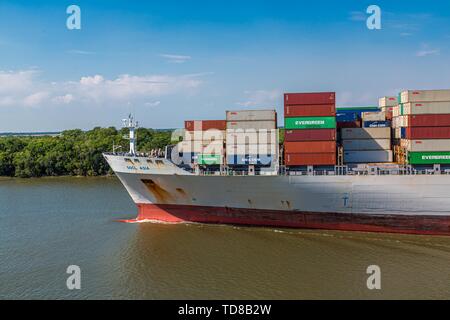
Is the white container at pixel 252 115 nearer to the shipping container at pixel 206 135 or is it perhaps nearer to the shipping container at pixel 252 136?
the shipping container at pixel 252 136

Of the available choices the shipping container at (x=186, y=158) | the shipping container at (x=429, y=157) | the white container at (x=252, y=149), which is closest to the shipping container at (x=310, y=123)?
the white container at (x=252, y=149)

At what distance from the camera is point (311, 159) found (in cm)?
2473

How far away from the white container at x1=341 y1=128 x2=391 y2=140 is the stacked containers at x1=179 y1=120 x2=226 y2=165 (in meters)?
8.21

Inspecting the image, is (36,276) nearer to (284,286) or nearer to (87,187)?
(284,286)

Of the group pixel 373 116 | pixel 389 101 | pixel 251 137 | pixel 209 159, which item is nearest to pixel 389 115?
pixel 373 116

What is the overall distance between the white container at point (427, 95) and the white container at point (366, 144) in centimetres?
321

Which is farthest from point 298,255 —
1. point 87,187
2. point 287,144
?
point 87,187

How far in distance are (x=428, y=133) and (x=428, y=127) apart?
37 cm

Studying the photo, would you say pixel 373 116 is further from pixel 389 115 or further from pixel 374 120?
pixel 389 115

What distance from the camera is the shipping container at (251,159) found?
24906 mm

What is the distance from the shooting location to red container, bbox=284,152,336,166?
24.6m

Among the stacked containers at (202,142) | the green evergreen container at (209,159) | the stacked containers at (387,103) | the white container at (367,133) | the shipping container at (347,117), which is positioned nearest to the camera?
the green evergreen container at (209,159)

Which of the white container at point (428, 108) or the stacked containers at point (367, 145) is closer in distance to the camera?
the white container at point (428, 108)

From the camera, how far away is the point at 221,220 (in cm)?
2569
